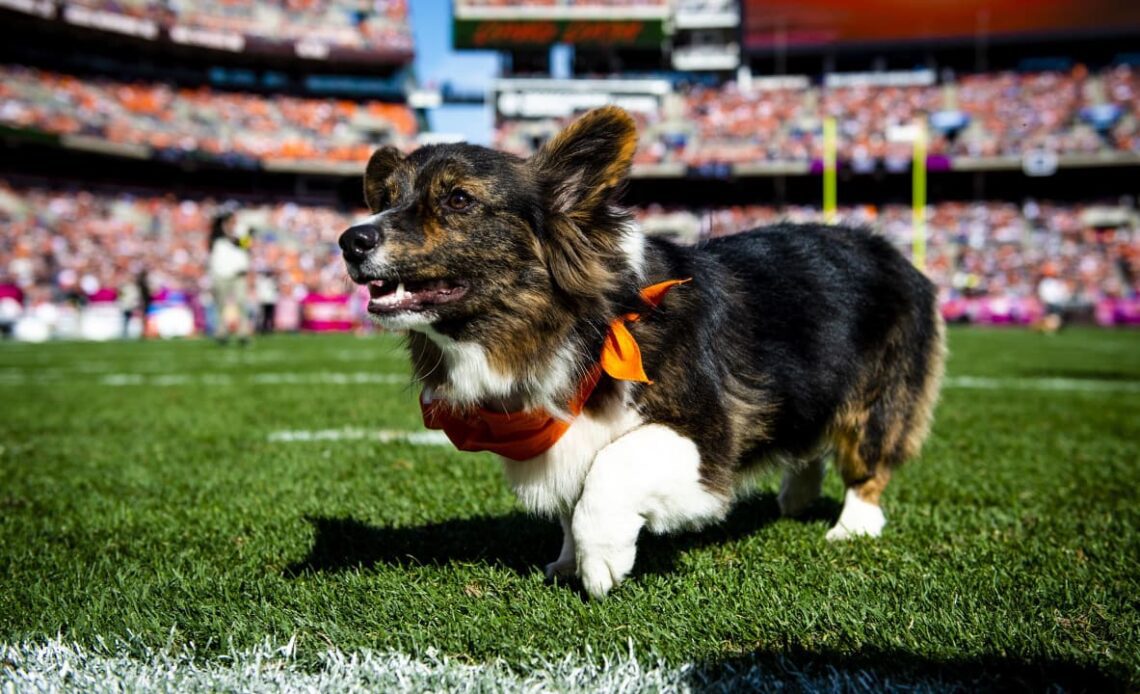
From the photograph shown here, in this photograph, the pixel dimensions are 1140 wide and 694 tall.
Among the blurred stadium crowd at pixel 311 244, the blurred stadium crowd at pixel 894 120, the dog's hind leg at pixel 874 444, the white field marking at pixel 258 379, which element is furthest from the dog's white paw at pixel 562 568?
the blurred stadium crowd at pixel 894 120

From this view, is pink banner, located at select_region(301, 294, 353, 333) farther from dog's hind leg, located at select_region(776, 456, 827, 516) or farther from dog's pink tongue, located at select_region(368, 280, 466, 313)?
dog's pink tongue, located at select_region(368, 280, 466, 313)

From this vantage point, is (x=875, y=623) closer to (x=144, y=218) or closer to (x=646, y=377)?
(x=646, y=377)

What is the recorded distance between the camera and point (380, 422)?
23.4ft

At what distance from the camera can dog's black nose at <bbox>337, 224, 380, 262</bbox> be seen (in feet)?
7.92

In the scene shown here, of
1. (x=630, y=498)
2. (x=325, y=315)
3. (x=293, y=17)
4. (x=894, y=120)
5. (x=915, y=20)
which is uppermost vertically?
(x=293, y=17)

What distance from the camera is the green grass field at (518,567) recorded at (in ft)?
7.50

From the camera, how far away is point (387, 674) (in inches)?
84.7

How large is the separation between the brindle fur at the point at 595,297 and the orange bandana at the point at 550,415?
0.13 ft

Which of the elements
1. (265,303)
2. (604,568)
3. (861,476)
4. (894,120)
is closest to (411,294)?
(604,568)

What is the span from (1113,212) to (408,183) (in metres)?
43.7

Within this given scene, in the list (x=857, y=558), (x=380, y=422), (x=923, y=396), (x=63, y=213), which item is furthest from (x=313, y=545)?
(x=63, y=213)

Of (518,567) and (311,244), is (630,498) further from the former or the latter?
(311,244)

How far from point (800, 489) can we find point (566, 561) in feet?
4.94

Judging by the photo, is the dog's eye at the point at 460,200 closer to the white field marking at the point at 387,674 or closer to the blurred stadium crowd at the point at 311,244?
the white field marking at the point at 387,674
